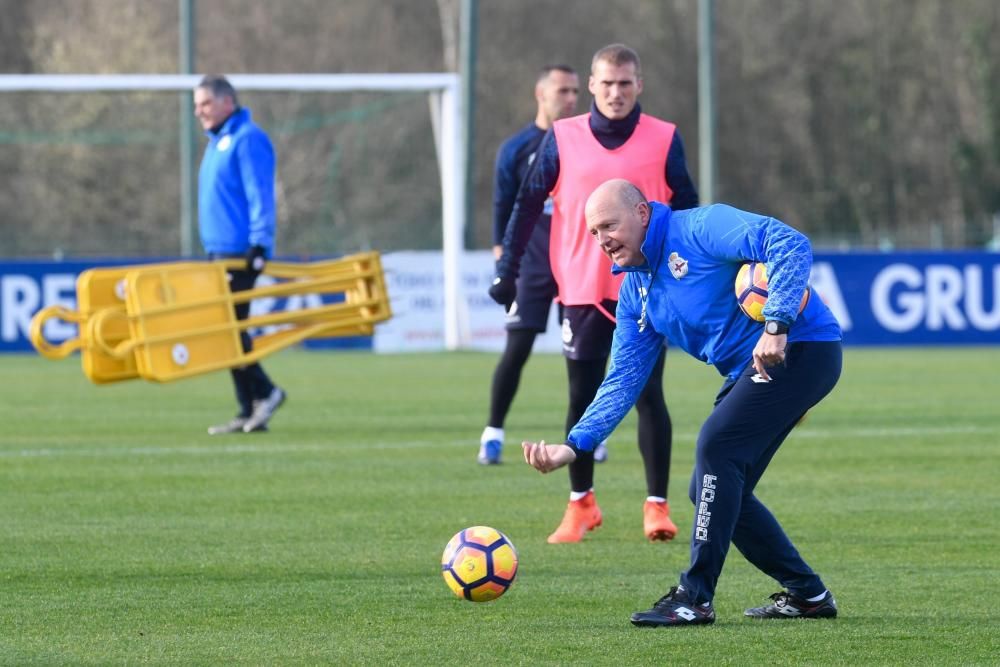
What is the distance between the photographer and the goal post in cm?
1998

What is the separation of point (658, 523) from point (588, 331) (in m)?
0.90

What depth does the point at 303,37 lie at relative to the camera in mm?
49750

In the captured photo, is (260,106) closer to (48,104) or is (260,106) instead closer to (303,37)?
(48,104)

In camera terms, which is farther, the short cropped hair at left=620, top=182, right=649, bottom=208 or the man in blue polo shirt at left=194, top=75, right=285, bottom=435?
the man in blue polo shirt at left=194, top=75, right=285, bottom=435

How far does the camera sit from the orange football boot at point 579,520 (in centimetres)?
798

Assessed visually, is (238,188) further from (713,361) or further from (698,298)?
(698,298)

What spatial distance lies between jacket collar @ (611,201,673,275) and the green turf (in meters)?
1.21

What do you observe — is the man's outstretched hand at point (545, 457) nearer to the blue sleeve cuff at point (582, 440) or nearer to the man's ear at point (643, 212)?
the blue sleeve cuff at point (582, 440)

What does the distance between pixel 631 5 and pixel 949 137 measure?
11.0 meters

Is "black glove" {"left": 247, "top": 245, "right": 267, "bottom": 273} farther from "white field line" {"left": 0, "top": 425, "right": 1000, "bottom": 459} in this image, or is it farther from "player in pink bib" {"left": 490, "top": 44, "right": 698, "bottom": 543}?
"player in pink bib" {"left": 490, "top": 44, "right": 698, "bottom": 543}

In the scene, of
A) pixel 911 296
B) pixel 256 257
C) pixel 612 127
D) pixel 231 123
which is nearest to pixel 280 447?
pixel 256 257

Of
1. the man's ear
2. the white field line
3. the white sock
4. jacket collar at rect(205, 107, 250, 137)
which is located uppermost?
jacket collar at rect(205, 107, 250, 137)

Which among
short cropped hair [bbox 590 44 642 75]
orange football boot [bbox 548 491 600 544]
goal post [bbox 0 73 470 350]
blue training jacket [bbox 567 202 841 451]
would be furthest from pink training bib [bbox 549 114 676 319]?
goal post [bbox 0 73 470 350]

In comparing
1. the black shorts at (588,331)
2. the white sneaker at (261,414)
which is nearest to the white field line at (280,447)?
the white sneaker at (261,414)
